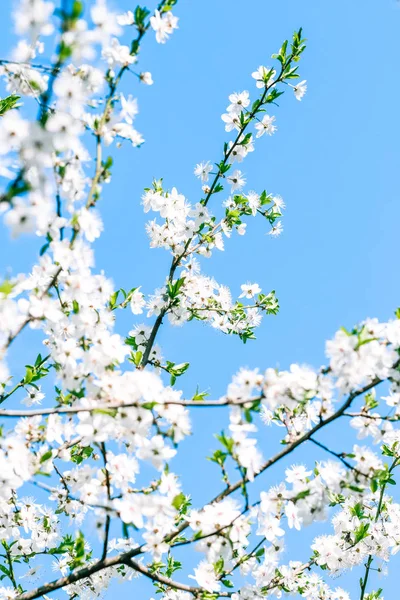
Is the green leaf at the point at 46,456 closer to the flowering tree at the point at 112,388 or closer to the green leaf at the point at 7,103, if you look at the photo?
the flowering tree at the point at 112,388

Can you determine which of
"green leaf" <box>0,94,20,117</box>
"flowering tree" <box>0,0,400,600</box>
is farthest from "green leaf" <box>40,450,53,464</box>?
"green leaf" <box>0,94,20,117</box>

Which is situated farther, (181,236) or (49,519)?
(181,236)

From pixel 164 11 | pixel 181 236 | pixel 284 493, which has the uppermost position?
pixel 181 236

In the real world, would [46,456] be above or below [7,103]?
below

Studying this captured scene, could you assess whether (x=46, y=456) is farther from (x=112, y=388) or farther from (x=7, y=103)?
(x=7, y=103)

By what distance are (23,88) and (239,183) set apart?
2951 millimetres

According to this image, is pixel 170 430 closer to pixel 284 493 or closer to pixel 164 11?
pixel 284 493

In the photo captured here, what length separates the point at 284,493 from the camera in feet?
11.3

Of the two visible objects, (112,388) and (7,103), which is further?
(7,103)

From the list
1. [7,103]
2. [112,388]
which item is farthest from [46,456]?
[7,103]

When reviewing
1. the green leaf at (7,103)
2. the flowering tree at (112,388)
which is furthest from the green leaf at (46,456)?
the green leaf at (7,103)

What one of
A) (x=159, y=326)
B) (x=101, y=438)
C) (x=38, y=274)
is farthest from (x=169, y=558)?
(x=38, y=274)

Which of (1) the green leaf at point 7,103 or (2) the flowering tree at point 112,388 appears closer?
(2) the flowering tree at point 112,388

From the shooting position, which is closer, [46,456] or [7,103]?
[46,456]
